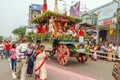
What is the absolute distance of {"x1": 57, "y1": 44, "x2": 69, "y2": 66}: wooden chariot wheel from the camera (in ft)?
43.4

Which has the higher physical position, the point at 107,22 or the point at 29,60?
the point at 107,22

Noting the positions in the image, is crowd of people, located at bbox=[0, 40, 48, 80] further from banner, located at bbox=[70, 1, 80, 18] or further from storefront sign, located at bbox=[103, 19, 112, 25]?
banner, located at bbox=[70, 1, 80, 18]

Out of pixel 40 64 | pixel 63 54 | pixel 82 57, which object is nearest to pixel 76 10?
pixel 82 57

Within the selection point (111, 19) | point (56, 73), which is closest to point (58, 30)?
point (56, 73)

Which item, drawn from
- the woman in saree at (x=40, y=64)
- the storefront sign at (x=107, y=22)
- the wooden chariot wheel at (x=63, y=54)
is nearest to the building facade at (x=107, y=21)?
the storefront sign at (x=107, y=22)

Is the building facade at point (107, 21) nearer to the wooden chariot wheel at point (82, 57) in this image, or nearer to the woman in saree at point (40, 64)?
the wooden chariot wheel at point (82, 57)

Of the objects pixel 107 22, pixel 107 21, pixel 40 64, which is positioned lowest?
pixel 40 64

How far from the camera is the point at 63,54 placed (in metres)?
13.5

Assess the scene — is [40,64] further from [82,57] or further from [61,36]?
[82,57]

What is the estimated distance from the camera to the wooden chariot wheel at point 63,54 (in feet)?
43.4

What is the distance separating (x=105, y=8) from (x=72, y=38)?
14.5m

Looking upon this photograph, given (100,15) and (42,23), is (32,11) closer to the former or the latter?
(100,15)

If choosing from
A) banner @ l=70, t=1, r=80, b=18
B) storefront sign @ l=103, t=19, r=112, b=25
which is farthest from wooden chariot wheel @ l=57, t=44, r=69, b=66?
banner @ l=70, t=1, r=80, b=18

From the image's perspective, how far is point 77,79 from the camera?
9789 millimetres
